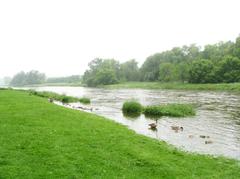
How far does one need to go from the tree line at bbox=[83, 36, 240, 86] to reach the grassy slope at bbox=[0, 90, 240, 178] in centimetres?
9614

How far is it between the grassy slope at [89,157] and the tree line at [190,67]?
315 feet

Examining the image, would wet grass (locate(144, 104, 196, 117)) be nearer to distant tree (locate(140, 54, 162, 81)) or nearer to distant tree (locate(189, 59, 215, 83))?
distant tree (locate(189, 59, 215, 83))

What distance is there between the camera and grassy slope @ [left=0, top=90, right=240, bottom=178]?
492 inches

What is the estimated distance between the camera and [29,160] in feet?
43.5

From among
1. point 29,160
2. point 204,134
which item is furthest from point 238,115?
point 29,160

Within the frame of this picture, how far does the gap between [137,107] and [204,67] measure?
80.9 m

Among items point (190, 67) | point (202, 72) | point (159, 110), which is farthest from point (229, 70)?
point (159, 110)

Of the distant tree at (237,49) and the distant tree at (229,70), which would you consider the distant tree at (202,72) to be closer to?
the distant tree at (229,70)

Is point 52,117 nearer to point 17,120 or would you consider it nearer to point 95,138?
point 17,120

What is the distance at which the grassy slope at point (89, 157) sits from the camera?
1251cm

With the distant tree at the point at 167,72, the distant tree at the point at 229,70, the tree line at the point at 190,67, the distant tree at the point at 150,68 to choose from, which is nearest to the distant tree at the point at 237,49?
the tree line at the point at 190,67

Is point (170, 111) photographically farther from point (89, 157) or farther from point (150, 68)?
point (150, 68)

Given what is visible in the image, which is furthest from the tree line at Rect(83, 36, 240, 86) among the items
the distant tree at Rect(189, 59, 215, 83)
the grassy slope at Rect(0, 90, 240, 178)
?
the grassy slope at Rect(0, 90, 240, 178)

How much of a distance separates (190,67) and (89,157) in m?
112
